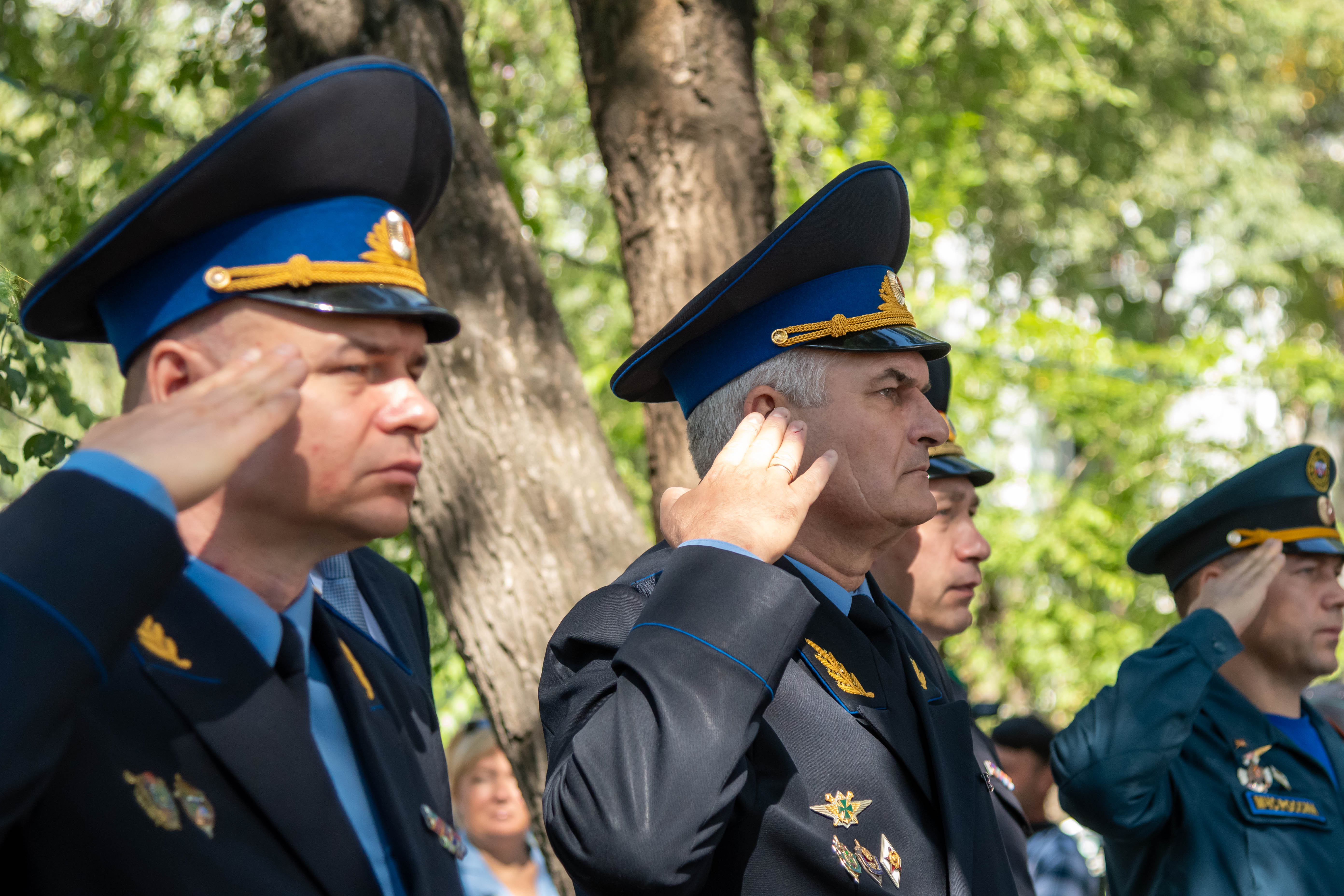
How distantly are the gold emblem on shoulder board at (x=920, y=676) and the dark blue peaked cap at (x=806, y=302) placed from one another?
0.57m

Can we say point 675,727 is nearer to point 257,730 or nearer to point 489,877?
point 257,730

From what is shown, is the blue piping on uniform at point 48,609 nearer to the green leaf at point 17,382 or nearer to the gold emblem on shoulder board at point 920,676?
the gold emblem on shoulder board at point 920,676

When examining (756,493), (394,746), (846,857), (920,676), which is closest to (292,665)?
(394,746)

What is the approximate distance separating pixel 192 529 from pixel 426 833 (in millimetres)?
501

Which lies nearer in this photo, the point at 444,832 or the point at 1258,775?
the point at 444,832

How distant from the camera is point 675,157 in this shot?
381 centimetres

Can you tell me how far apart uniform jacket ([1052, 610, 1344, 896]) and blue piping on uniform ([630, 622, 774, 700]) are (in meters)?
1.78

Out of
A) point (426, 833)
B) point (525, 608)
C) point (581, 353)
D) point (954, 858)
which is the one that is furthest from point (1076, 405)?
point (426, 833)

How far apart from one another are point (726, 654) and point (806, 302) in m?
0.82

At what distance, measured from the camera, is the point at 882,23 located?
1041 centimetres

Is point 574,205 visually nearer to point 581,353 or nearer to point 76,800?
point 581,353

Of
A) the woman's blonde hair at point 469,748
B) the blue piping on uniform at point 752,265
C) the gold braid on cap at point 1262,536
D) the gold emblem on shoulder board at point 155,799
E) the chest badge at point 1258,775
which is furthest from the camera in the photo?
the woman's blonde hair at point 469,748

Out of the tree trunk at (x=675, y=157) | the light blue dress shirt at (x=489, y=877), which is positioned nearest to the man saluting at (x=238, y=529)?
the tree trunk at (x=675, y=157)

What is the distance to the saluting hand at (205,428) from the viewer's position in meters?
1.28
